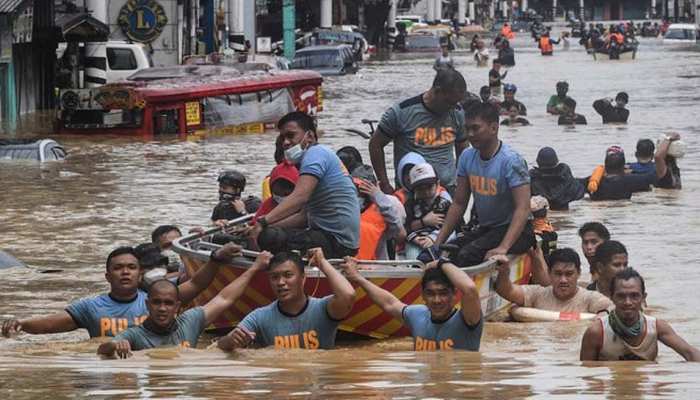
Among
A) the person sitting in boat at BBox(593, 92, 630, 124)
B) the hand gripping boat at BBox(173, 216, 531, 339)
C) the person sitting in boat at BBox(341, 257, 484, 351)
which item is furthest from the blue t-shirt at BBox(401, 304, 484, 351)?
the person sitting in boat at BBox(593, 92, 630, 124)

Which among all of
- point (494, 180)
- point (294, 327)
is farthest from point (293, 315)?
point (494, 180)

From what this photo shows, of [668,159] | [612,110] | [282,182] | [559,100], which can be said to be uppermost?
[282,182]

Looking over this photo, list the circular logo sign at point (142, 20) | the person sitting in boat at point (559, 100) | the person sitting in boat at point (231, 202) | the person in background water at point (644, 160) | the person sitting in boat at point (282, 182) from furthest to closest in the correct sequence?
the circular logo sign at point (142, 20) < the person sitting in boat at point (559, 100) < the person in background water at point (644, 160) < the person sitting in boat at point (231, 202) < the person sitting in boat at point (282, 182)

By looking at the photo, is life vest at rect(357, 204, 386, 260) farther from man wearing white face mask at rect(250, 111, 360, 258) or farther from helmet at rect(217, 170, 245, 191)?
helmet at rect(217, 170, 245, 191)

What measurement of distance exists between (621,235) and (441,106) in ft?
17.1

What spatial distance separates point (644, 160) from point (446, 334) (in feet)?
40.8

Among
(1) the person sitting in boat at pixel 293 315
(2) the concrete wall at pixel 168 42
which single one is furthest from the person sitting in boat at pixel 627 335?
(2) the concrete wall at pixel 168 42

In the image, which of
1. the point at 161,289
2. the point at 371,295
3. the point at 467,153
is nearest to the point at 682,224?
the point at 467,153

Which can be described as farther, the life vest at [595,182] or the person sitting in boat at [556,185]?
the life vest at [595,182]

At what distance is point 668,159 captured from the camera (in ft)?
70.6

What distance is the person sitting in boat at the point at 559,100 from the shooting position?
1344 inches

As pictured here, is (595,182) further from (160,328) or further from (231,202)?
(160,328)

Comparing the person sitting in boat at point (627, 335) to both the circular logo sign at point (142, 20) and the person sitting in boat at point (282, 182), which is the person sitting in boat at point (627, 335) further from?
the circular logo sign at point (142, 20)

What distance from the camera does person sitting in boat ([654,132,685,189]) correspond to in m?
20.8
